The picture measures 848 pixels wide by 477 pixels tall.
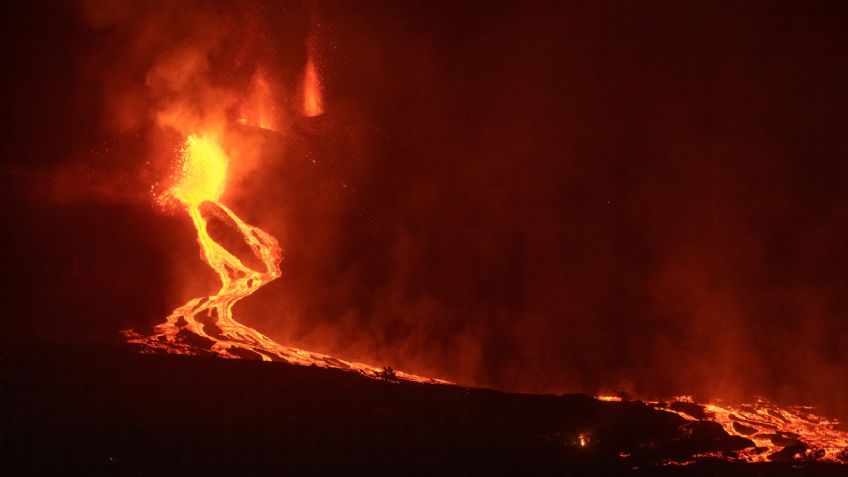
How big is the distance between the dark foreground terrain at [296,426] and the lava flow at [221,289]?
735 millimetres

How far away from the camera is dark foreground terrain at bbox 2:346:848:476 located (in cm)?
602

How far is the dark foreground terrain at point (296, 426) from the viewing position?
602 centimetres

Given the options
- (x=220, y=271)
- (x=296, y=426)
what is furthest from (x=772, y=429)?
(x=220, y=271)

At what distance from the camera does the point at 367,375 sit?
8.87 meters

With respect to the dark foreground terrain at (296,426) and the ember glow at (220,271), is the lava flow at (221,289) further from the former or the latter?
the dark foreground terrain at (296,426)

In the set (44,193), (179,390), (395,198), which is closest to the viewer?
(179,390)

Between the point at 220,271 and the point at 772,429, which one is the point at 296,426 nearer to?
the point at 220,271

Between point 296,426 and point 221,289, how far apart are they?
16.5 ft

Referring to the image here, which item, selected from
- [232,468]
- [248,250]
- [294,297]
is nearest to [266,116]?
[248,250]

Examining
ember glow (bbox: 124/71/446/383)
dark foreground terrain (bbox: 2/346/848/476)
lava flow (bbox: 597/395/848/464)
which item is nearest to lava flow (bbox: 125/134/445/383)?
ember glow (bbox: 124/71/446/383)

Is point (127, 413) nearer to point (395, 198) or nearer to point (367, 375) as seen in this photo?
point (367, 375)

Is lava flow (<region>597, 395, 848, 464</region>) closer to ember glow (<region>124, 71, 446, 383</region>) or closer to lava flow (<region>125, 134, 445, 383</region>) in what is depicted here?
ember glow (<region>124, 71, 446, 383</region>)

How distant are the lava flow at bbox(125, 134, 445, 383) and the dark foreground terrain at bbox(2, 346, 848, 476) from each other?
735 mm

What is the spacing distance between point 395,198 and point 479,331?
376cm
